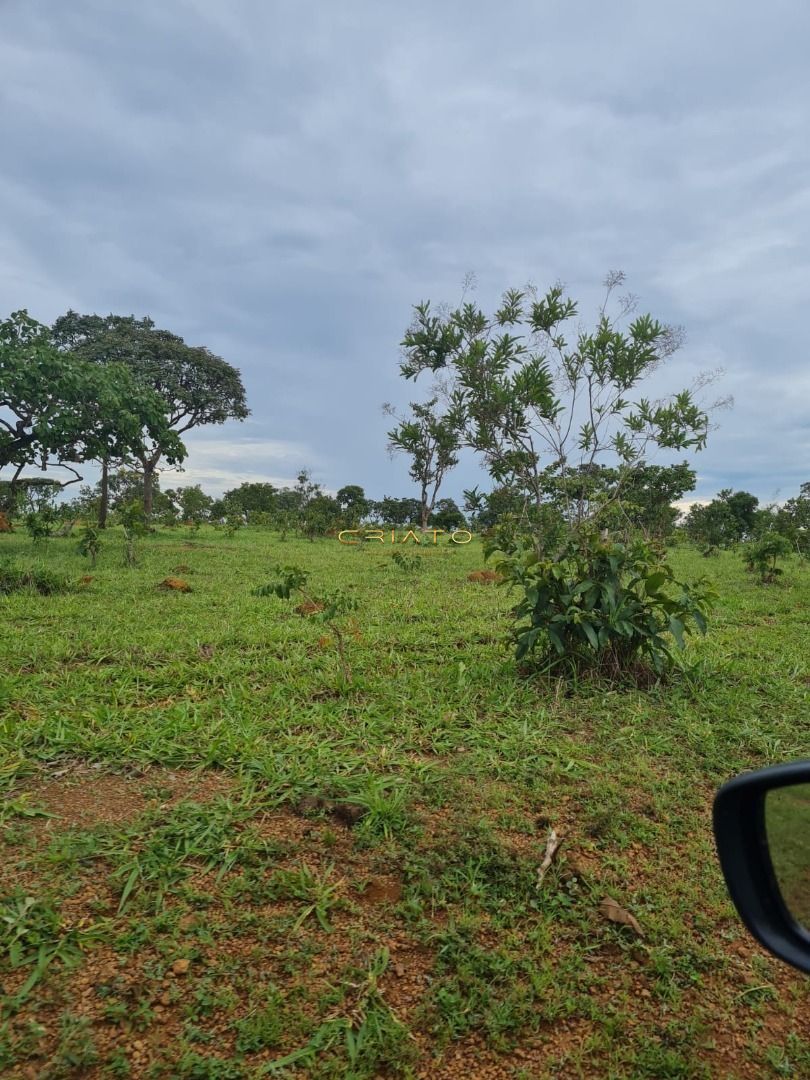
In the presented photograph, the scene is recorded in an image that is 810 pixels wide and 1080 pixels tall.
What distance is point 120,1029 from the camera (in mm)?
1586

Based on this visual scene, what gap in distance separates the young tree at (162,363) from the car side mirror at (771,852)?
962 inches

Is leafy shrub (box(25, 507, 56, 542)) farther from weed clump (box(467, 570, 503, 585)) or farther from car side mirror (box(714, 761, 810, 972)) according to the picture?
car side mirror (box(714, 761, 810, 972))

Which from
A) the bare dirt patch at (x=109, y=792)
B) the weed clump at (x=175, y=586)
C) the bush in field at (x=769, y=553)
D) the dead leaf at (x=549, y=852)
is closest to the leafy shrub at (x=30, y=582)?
the weed clump at (x=175, y=586)

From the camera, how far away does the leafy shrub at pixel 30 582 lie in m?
7.13

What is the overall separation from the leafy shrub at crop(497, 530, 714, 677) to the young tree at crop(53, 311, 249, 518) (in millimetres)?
21849

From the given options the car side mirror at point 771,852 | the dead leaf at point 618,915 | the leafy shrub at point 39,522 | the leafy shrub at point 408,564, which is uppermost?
the leafy shrub at point 39,522

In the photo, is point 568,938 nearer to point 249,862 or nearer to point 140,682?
point 249,862

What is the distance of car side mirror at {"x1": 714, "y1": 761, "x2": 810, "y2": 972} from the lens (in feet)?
3.43

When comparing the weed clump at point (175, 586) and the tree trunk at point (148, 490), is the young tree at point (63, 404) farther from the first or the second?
the tree trunk at point (148, 490)

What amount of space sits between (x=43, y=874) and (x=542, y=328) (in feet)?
21.0

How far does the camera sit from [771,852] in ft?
3.71

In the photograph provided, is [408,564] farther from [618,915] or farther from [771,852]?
[771,852]

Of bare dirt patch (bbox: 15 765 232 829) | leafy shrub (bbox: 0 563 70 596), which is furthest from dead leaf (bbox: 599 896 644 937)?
leafy shrub (bbox: 0 563 70 596)

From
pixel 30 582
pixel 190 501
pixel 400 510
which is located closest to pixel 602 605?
pixel 30 582
